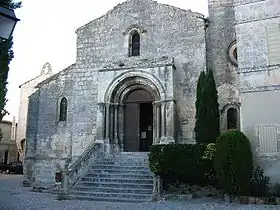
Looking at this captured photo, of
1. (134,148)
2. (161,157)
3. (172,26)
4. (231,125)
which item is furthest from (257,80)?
(134,148)

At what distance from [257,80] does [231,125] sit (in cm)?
354

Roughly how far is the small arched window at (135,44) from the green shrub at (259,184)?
8986mm

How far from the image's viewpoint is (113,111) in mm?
16516

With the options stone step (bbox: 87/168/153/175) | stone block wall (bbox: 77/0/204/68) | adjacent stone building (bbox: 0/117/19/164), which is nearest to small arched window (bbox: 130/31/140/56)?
stone block wall (bbox: 77/0/204/68)

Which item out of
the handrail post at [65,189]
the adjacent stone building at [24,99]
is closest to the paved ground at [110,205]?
the handrail post at [65,189]

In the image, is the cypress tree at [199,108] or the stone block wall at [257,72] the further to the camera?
the cypress tree at [199,108]

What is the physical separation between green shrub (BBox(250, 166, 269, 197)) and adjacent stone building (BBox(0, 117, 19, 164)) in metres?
35.0

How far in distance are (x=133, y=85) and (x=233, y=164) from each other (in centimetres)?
762

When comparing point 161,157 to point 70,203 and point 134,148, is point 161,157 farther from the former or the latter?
point 134,148

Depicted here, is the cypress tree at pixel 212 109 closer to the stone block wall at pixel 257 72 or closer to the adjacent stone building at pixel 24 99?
the stone block wall at pixel 257 72

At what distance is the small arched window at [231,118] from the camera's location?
1534cm

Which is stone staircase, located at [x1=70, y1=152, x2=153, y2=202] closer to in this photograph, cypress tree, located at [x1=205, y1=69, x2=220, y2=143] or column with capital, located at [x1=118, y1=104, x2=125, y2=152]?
column with capital, located at [x1=118, y1=104, x2=125, y2=152]

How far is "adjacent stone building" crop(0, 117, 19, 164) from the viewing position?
131 feet

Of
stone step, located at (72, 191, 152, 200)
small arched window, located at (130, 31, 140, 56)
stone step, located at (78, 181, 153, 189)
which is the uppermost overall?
small arched window, located at (130, 31, 140, 56)
